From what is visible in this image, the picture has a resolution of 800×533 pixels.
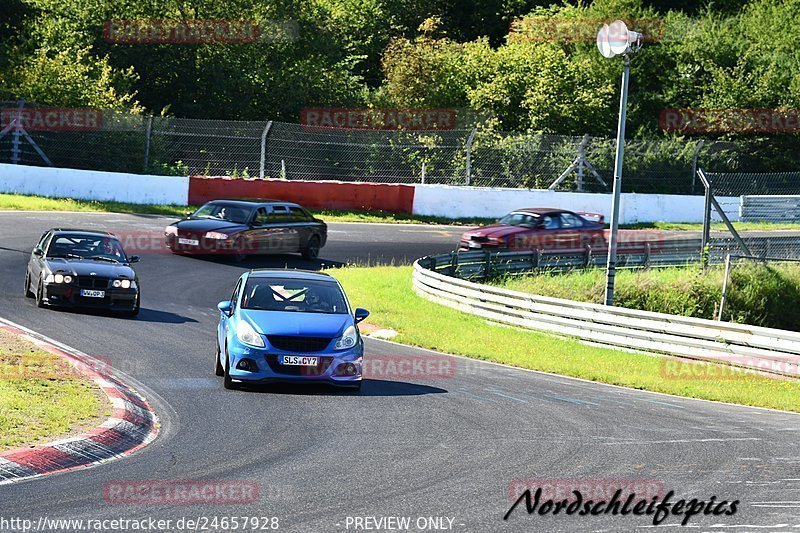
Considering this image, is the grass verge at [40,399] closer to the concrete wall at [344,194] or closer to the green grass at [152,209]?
the green grass at [152,209]

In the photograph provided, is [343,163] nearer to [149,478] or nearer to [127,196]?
[127,196]

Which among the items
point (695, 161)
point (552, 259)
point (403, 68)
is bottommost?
point (552, 259)

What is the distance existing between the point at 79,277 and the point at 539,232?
536 inches

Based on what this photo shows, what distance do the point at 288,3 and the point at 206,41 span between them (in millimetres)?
5160

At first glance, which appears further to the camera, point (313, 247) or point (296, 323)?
point (313, 247)

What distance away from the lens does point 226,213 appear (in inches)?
1070

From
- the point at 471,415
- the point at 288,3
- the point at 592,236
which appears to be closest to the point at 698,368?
the point at 471,415

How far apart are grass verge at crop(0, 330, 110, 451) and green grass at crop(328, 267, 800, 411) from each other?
7.47 meters

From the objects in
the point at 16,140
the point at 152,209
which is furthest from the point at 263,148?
the point at 16,140

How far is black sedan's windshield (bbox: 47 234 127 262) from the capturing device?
774 inches

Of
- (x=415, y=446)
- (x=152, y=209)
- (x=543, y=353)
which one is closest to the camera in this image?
(x=415, y=446)

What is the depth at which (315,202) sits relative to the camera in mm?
36562

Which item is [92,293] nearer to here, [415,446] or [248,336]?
[248,336]

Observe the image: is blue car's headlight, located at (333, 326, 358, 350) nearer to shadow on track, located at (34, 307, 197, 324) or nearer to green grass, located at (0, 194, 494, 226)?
shadow on track, located at (34, 307, 197, 324)
